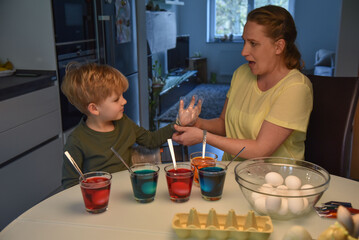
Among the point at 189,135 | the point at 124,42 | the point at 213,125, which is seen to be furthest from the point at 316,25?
the point at 189,135

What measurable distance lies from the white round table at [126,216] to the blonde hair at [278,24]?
69cm

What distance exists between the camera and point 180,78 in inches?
265

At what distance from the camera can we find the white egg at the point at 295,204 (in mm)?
930

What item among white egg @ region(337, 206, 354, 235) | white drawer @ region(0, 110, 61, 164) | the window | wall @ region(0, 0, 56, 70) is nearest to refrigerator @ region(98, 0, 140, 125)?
wall @ region(0, 0, 56, 70)

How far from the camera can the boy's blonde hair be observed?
1555 millimetres

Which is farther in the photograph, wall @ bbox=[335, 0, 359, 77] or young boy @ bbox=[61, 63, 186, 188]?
wall @ bbox=[335, 0, 359, 77]

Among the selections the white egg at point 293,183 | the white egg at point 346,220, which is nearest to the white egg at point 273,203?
the white egg at point 293,183

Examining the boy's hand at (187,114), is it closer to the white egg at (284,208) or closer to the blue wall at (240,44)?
the white egg at (284,208)

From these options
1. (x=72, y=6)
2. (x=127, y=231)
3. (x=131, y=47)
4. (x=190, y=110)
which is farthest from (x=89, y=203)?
(x=131, y=47)

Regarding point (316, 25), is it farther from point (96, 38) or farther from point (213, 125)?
point (213, 125)

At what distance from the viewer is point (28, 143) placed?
2.57 metres

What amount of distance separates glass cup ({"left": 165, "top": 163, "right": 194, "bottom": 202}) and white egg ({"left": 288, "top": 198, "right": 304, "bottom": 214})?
0.90 ft

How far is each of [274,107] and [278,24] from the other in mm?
360

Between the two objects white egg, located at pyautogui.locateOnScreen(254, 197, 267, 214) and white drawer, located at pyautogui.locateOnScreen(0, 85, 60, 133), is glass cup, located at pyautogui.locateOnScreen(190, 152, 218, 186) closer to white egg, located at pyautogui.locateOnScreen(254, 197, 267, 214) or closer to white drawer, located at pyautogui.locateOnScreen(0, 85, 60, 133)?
white egg, located at pyautogui.locateOnScreen(254, 197, 267, 214)
